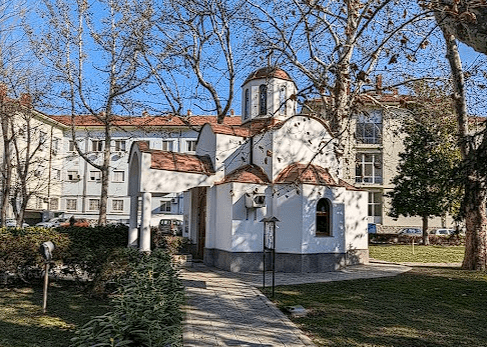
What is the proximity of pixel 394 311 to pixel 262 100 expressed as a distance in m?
11.5

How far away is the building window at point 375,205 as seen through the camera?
45.6 metres

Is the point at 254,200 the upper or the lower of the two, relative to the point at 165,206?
lower

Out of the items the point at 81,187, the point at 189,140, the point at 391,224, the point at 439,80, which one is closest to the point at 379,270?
the point at 439,80

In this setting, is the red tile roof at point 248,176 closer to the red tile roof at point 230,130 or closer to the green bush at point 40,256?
the red tile roof at point 230,130

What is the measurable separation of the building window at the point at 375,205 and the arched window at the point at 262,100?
2958cm

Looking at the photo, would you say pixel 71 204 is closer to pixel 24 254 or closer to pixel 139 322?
pixel 24 254

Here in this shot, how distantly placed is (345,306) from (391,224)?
122ft

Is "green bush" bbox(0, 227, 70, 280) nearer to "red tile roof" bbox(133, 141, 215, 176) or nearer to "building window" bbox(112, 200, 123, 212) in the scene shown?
"red tile roof" bbox(133, 141, 215, 176)

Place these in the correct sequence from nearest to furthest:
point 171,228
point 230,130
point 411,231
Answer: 1. point 230,130
2. point 171,228
3. point 411,231

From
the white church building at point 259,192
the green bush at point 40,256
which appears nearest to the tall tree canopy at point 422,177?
the white church building at point 259,192

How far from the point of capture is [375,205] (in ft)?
151

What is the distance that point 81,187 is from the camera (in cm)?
4919

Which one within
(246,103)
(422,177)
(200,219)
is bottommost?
(200,219)

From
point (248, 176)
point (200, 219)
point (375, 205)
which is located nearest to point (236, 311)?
point (248, 176)
